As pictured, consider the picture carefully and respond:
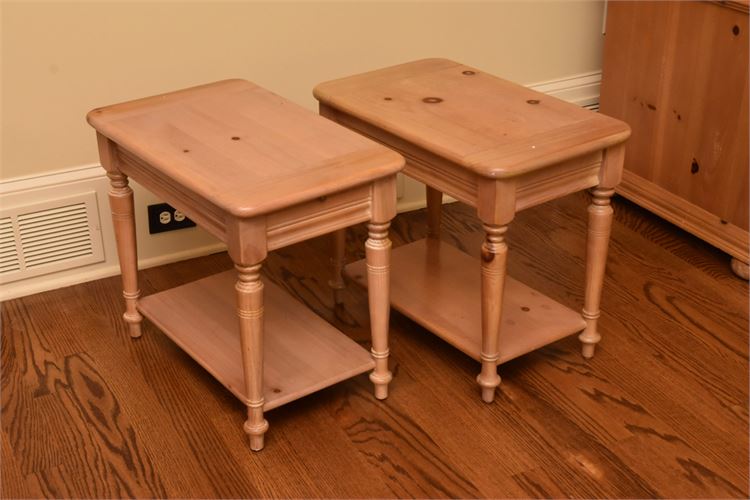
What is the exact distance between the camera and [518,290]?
2256mm

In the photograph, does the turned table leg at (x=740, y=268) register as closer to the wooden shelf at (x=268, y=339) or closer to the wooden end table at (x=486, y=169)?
the wooden end table at (x=486, y=169)

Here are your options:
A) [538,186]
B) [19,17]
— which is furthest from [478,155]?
[19,17]

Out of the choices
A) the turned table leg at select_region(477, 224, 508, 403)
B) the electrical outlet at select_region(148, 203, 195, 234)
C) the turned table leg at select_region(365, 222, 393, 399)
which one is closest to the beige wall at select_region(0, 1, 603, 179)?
the electrical outlet at select_region(148, 203, 195, 234)

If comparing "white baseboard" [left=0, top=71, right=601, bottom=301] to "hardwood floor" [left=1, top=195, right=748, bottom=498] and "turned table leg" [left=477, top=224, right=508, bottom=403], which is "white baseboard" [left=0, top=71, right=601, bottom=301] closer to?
"hardwood floor" [left=1, top=195, right=748, bottom=498]

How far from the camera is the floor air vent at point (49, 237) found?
237 centimetres

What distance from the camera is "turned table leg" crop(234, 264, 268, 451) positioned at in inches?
68.7

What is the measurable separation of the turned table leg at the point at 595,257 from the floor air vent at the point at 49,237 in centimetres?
113

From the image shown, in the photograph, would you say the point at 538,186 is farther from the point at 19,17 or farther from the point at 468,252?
the point at 19,17

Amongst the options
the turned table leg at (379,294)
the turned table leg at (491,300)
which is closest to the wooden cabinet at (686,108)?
the turned table leg at (491,300)

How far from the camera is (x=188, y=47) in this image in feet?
7.91

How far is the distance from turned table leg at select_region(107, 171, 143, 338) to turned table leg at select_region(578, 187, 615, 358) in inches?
36.1

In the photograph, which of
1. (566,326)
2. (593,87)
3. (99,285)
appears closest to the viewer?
(566,326)

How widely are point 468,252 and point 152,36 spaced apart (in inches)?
36.0

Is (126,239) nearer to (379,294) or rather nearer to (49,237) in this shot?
(49,237)
